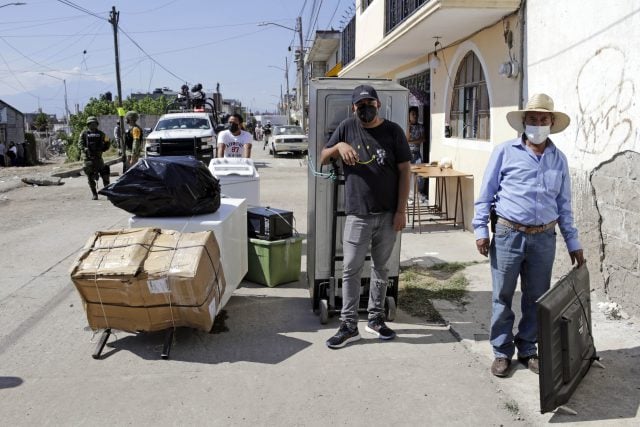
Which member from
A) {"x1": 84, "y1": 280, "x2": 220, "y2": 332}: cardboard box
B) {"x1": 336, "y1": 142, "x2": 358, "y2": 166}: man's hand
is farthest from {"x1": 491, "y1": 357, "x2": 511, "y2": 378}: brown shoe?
{"x1": 84, "y1": 280, "x2": 220, "y2": 332}: cardboard box

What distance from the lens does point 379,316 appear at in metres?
4.64

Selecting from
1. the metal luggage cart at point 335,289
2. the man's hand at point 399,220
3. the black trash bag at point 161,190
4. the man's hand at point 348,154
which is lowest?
the metal luggage cart at point 335,289

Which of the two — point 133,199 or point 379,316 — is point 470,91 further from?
point 133,199

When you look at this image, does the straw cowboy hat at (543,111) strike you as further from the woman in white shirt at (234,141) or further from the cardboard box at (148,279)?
the woman in white shirt at (234,141)

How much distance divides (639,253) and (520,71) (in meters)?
3.01

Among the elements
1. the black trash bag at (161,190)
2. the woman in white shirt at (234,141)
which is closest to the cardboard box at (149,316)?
the black trash bag at (161,190)

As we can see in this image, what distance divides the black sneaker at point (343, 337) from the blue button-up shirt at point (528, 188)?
1334 millimetres

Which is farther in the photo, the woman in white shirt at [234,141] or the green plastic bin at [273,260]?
the woman in white shirt at [234,141]

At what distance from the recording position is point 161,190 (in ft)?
15.6

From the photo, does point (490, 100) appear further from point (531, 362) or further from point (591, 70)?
point (531, 362)

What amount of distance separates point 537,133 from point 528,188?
0.36m

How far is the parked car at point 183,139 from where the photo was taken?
1686 centimetres

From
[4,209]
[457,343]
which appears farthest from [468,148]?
[4,209]

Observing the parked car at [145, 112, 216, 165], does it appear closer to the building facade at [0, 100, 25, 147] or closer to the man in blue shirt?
the man in blue shirt
